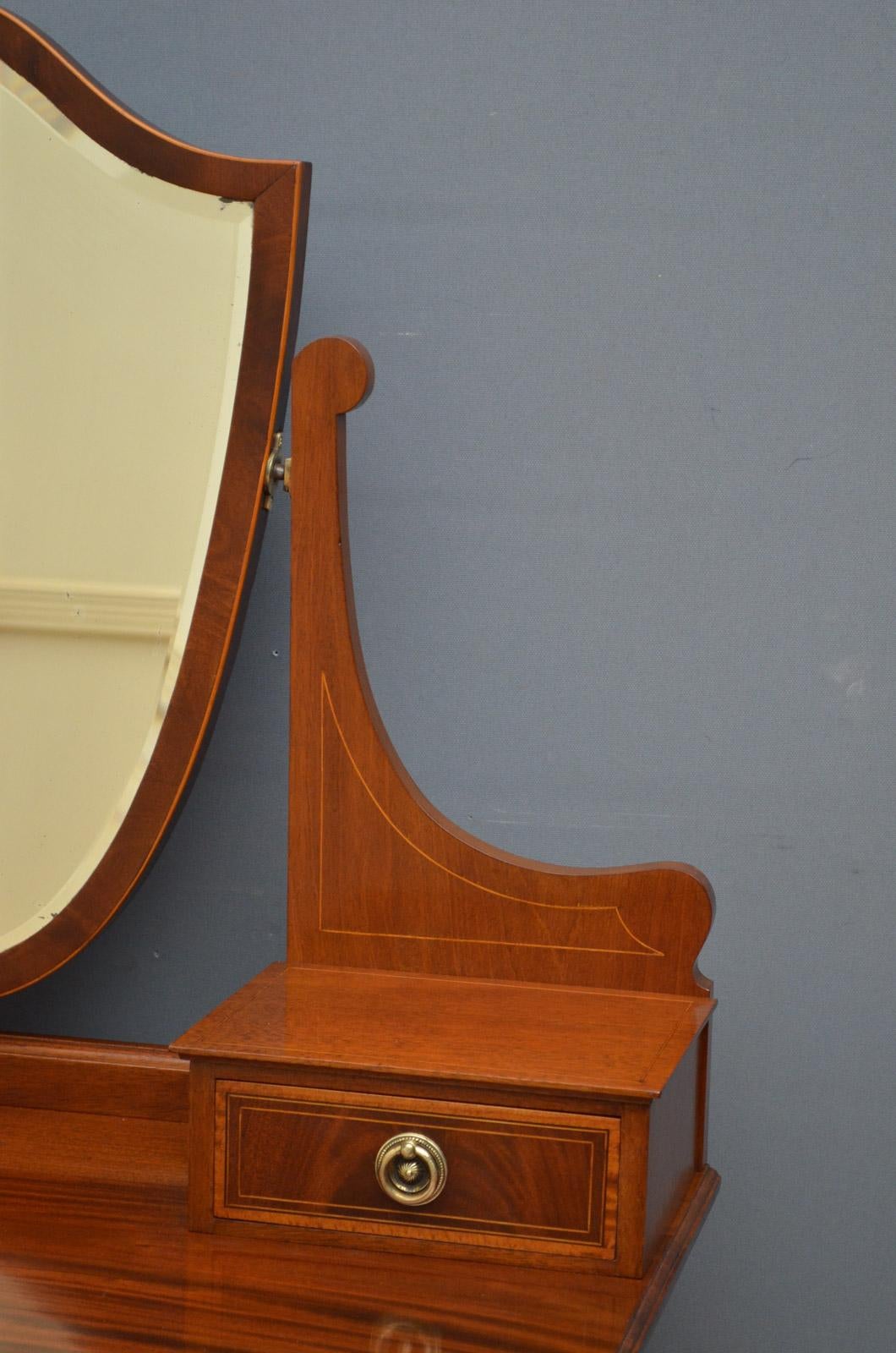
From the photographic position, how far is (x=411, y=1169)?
2.66 feet

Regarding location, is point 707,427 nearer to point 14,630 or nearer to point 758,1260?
point 14,630

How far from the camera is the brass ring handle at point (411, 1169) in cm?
81

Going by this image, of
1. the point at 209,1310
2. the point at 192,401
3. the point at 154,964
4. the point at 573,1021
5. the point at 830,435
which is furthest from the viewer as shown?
the point at 154,964

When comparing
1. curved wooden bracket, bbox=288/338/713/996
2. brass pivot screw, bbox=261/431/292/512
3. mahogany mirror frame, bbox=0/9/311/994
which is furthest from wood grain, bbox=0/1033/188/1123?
brass pivot screw, bbox=261/431/292/512

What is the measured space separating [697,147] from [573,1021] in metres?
0.76

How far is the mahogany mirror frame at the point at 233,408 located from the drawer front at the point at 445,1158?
30cm

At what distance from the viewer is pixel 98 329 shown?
3.65 feet

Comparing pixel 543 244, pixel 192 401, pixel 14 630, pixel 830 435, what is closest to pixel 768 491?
pixel 830 435

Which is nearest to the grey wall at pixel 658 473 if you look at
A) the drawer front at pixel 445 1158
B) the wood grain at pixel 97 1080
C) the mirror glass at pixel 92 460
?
the mirror glass at pixel 92 460

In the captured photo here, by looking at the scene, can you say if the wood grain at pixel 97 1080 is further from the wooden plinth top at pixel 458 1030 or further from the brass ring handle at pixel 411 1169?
the brass ring handle at pixel 411 1169

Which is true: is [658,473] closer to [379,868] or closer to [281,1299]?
[379,868]

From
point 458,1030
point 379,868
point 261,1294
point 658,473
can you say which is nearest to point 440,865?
point 379,868

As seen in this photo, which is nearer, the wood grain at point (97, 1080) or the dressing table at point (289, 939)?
the dressing table at point (289, 939)

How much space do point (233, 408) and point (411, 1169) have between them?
57 cm
